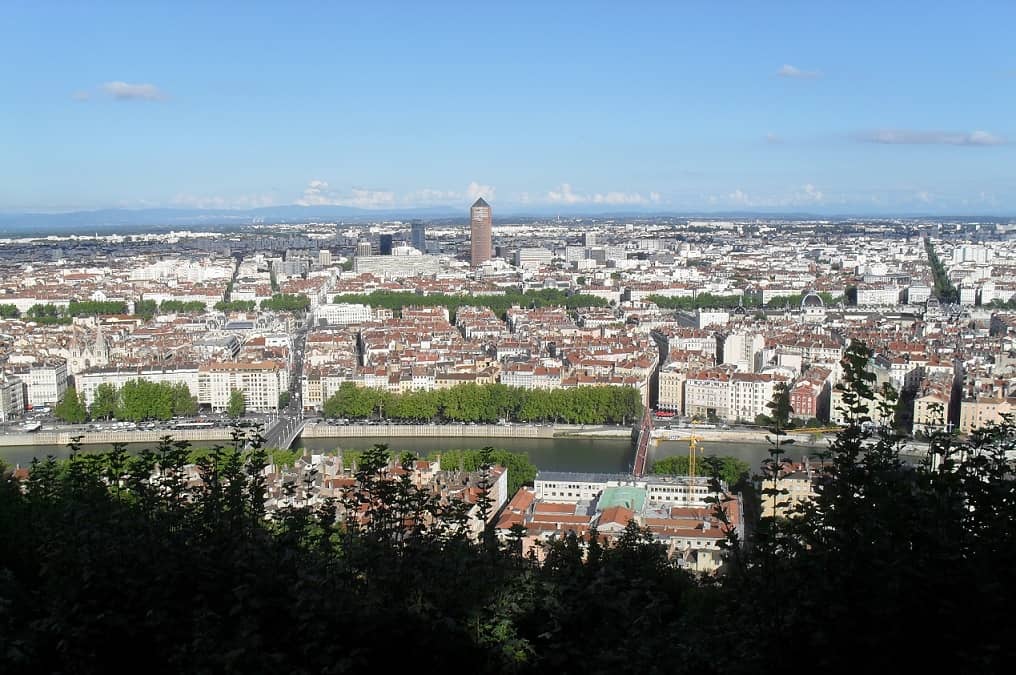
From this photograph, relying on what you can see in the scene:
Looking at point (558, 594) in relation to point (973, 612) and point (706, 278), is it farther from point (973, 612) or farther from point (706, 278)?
point (706, 278)

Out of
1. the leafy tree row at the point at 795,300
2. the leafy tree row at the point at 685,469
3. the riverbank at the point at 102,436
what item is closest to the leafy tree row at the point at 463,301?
the leafy tree row at the point at 795,300

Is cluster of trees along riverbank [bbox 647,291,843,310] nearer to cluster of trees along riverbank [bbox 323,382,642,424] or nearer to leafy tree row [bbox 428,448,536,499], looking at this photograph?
cluster of trees along riverbank [bbox 323,382,642,424]

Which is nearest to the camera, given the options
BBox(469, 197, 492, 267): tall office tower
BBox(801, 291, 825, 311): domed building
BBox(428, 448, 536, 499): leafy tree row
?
BBox(428, 448, 536, 499): leafy tree row

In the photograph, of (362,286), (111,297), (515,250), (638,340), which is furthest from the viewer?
(515,250)

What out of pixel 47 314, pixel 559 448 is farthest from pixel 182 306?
pixel 559 448

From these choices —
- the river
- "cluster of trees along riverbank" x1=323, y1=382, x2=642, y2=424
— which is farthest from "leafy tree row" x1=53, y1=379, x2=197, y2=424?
"cluster of trees along riverbank" x1=323, y1=382, x2=642, y2=424

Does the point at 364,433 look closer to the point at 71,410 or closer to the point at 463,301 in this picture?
the point at 71,410

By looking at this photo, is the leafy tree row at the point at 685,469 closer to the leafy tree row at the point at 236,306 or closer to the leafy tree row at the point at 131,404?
the leafy tree row at the point at 131,404

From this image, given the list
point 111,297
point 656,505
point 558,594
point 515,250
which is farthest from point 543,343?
point 515,250
